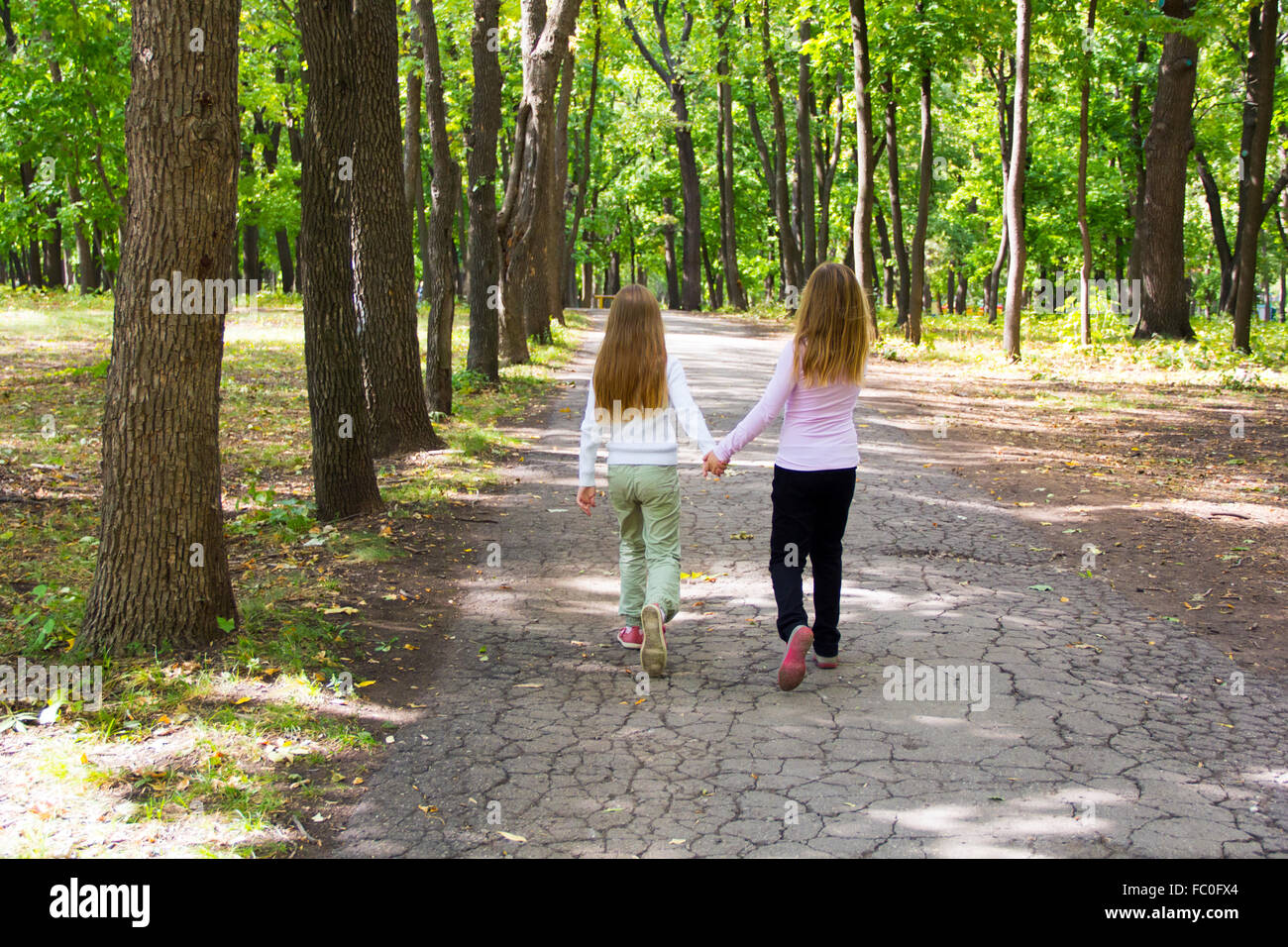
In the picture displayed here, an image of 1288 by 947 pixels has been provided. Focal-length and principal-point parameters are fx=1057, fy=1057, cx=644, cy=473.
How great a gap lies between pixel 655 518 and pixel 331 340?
12.7 feet

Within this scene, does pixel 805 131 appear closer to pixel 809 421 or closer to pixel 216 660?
pixel 809 421

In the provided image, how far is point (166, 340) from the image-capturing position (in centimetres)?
523

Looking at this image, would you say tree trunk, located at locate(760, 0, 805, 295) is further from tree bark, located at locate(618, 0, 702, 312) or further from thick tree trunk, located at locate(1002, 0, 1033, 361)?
thick tree trunk, located at locate(1002, 0, 1033, 361)

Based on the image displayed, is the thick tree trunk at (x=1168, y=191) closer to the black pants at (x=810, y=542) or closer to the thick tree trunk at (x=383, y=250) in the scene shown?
the thick tree trunk at (x=383, y=250)

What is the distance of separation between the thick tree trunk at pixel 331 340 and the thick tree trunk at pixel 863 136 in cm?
1184

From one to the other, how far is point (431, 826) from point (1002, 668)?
313 cm

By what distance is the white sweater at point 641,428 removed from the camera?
559cm

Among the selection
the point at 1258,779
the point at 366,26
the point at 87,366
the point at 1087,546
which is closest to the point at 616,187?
the point at 87,366

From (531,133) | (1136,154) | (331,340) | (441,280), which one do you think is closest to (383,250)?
(331,340)

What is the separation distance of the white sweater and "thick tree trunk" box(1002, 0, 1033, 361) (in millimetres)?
14179

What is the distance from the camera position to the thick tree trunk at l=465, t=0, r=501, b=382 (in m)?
14.8

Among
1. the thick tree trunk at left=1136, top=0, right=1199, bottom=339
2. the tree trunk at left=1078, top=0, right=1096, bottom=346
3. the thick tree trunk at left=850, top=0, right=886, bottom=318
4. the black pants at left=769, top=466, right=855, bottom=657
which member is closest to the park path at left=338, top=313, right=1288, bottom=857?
the black pants at left=769, top=466, right=855, bottom=657

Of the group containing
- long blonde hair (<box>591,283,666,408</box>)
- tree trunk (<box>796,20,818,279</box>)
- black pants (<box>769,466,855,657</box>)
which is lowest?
black pants (<box>769,466,855,657</box>)
